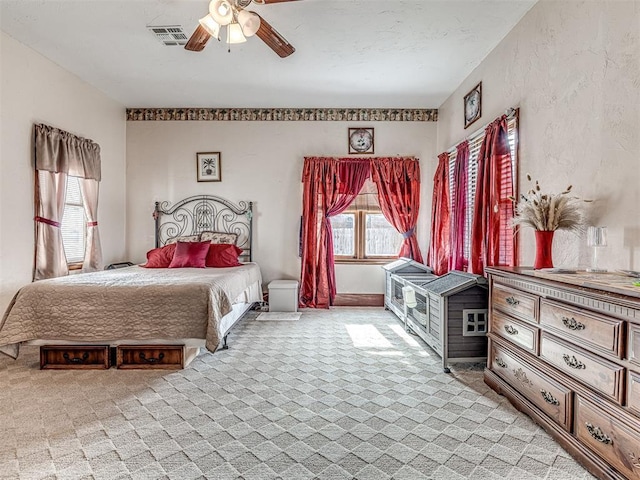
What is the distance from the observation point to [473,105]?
401cm

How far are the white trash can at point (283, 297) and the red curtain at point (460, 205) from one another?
2.16m

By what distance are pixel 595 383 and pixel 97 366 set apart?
3439 millimetres

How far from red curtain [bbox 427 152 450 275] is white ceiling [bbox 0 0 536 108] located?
3.40ft

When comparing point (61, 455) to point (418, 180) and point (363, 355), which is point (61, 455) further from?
point (418, 180)

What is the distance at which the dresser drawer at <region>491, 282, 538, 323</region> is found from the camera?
212 cm

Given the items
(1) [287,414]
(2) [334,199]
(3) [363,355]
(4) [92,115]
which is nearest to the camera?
(1) [287,414]

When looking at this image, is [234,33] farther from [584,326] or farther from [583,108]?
[584,326]

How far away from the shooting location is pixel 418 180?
5.41 m

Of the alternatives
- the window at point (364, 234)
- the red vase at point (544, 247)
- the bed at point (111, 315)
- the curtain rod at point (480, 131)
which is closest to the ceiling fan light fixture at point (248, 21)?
the bed at point (111, 315)

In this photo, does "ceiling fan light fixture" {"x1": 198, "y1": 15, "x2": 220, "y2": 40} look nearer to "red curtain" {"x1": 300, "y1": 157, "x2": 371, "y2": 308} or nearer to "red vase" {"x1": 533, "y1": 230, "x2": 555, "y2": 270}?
"red vase" {"x1": 533, "y1": 230, "x2": 555, "y2": 270}

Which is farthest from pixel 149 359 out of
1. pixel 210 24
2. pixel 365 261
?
pixel 365 261

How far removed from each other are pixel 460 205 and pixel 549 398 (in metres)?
2.56

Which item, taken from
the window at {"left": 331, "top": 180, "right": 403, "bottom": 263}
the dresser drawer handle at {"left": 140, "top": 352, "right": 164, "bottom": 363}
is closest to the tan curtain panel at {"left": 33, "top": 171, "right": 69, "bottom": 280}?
the dresser drawer handle at {"left": 140, "top": 352, "right": 164, "bottom": 363}

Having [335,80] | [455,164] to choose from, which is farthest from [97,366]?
[455,164]
